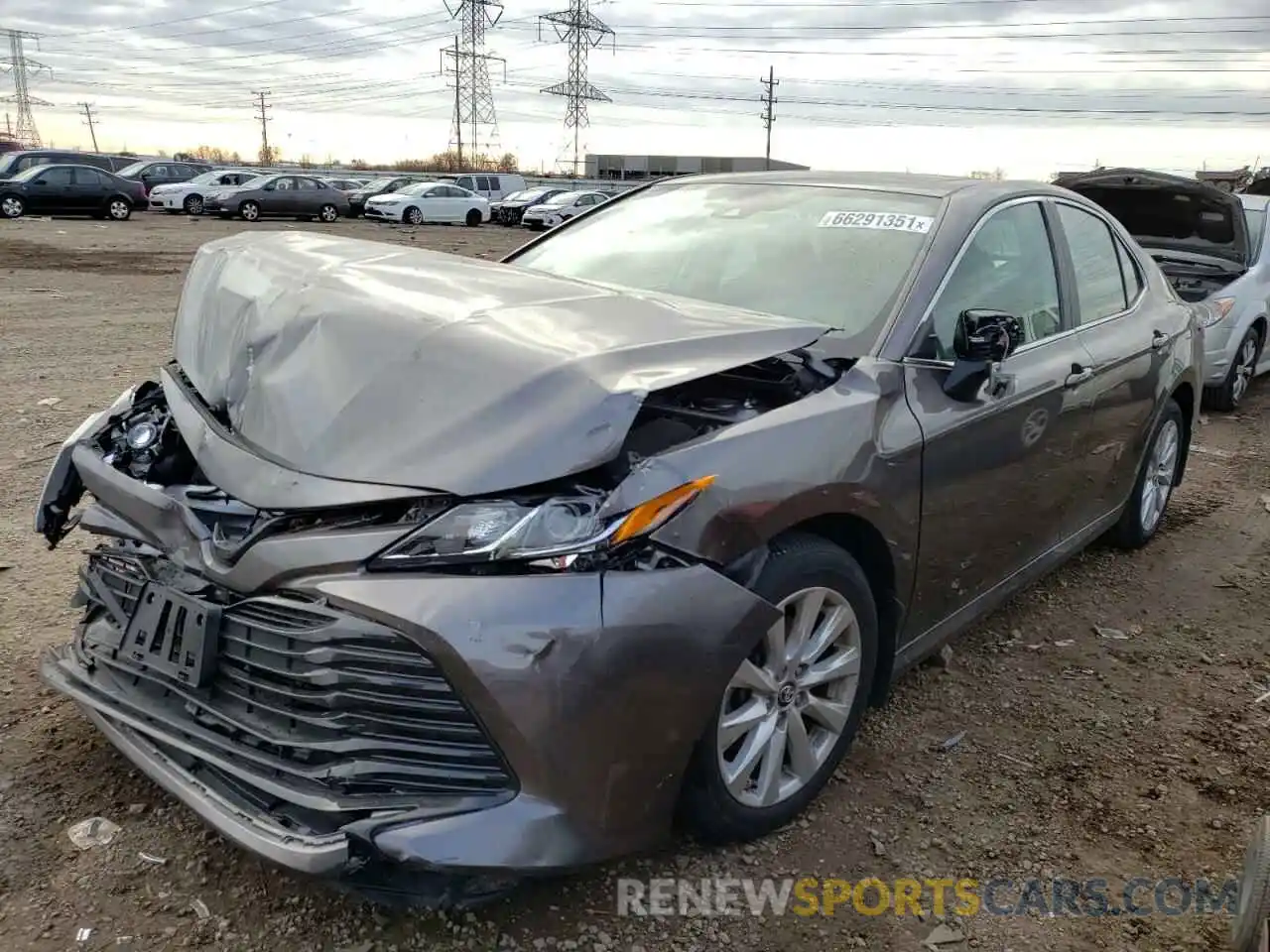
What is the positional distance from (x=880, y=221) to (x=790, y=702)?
1703 mm

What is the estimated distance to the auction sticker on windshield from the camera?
3.33 m

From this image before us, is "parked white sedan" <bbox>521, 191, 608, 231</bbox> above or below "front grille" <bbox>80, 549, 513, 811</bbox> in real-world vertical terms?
below

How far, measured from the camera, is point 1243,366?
28.2ft

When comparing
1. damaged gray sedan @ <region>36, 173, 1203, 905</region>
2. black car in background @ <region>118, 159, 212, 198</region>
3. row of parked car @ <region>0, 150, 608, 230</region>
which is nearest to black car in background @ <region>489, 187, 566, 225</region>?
row of parked car @ <region>0, 150, 608, 230</region>

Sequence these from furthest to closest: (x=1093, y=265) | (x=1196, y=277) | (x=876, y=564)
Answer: (x=1196, y=277)
(x=1093, y=265)
(x=876, y=564)

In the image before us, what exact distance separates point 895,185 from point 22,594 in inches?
143

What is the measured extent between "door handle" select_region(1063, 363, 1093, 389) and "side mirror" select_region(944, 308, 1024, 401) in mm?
725

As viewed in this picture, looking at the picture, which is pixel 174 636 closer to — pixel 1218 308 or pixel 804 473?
pixel 804 473

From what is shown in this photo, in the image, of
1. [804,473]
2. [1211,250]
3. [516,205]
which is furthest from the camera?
[516,205]

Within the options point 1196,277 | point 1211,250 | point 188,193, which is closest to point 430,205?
point 188,193

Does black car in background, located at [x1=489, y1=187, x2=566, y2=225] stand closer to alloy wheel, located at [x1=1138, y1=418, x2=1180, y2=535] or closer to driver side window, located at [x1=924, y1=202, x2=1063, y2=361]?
alloy wheel, located at [x1=1138, y1=418, x2=1180, y2=535]

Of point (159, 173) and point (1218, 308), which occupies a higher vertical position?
point (1218, 308)

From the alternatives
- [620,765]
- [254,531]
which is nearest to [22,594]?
[254,531]

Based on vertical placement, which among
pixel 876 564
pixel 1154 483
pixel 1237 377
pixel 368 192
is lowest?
pixel 368 192
